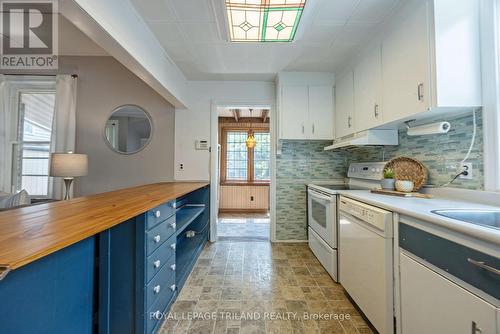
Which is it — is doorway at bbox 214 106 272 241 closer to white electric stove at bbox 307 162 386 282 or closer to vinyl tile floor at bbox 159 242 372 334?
white electric stove at bbox 307 162 386 282

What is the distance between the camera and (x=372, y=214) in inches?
54.0

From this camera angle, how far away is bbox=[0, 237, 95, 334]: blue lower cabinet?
688 mm

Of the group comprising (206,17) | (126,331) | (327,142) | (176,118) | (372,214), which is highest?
(206,17)

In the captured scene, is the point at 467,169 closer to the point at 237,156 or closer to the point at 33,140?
the point at 237,156

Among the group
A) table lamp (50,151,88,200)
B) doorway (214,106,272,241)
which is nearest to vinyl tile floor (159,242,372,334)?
table lamp (50,151,88,200)

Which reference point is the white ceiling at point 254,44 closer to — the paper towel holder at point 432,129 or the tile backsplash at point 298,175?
the paper towel holder at point 432,129

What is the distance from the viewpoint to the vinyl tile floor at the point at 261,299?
1.48 metres

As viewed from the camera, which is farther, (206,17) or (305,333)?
(206,17)

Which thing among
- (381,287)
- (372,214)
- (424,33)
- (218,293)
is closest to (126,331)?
(218,293)

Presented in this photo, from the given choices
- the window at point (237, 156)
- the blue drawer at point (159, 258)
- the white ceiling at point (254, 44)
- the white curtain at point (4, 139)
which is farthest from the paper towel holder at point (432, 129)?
the white curtain at point (4, 139)

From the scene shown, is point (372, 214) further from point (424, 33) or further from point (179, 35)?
point (179, 35)

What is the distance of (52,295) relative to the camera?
84 centimetres

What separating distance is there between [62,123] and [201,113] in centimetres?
184

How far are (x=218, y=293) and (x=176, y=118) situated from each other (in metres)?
2.39
